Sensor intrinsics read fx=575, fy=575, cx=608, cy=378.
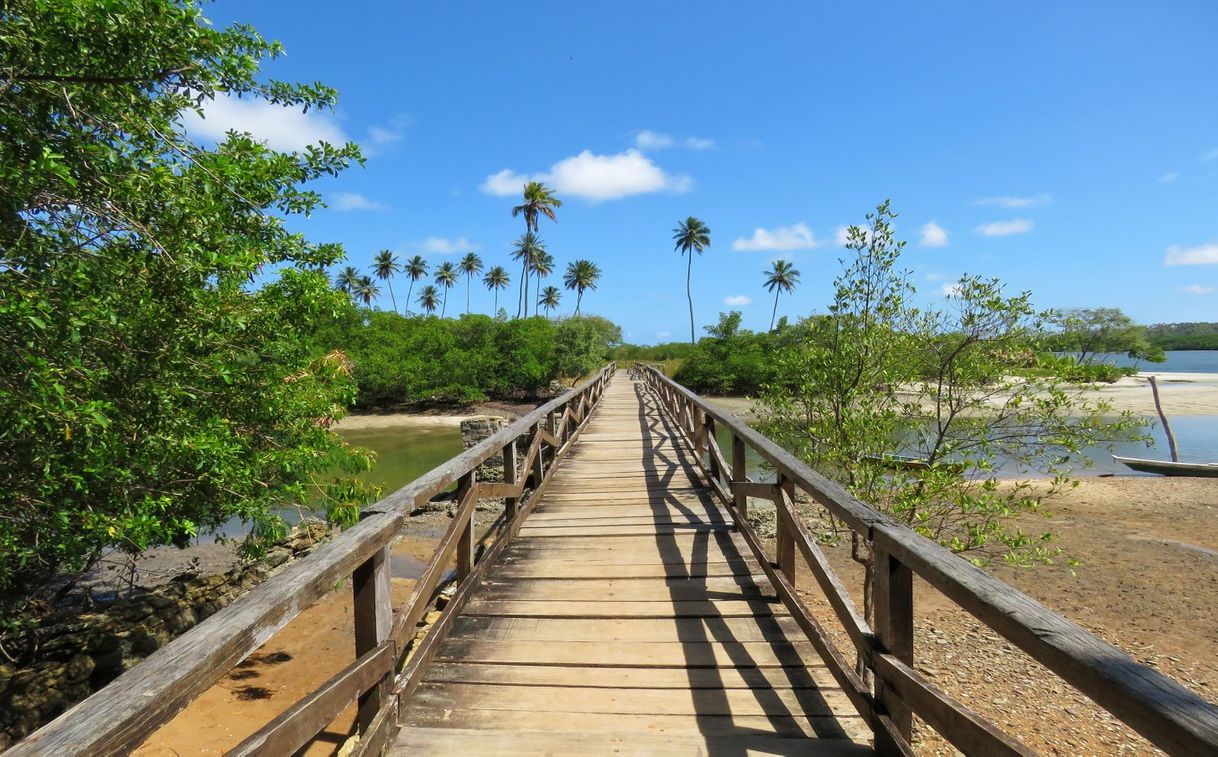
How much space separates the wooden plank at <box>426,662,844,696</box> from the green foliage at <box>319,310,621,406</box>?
106 ft

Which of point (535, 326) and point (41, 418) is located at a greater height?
point (535, 326)

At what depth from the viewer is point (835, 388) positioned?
21.7ft

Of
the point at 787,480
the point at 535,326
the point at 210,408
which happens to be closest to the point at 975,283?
the point at 787,480

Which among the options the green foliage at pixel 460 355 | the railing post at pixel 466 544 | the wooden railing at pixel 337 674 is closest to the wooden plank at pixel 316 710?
the wooden railing at pixel 337 674

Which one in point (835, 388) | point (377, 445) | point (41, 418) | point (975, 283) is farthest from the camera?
point (377, 445)

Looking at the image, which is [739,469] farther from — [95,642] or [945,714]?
[95,642]

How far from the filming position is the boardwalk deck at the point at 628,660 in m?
2.25

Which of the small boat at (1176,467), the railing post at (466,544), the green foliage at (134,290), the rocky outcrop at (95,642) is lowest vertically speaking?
the small boat at (1176,467)

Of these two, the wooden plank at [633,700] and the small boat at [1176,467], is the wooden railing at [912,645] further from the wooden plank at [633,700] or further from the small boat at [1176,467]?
the small boat at [1176,467]

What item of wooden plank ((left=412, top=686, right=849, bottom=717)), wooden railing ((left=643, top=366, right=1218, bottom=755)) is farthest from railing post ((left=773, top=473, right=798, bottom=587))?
wooden plank ((left=412, top=686, right=849, bottom=717))

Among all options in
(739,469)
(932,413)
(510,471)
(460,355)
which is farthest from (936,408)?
(460,355)

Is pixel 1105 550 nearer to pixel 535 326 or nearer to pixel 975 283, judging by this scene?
pixel 975 283

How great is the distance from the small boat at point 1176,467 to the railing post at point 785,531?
2022 cm

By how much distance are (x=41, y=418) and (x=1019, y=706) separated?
778cm
